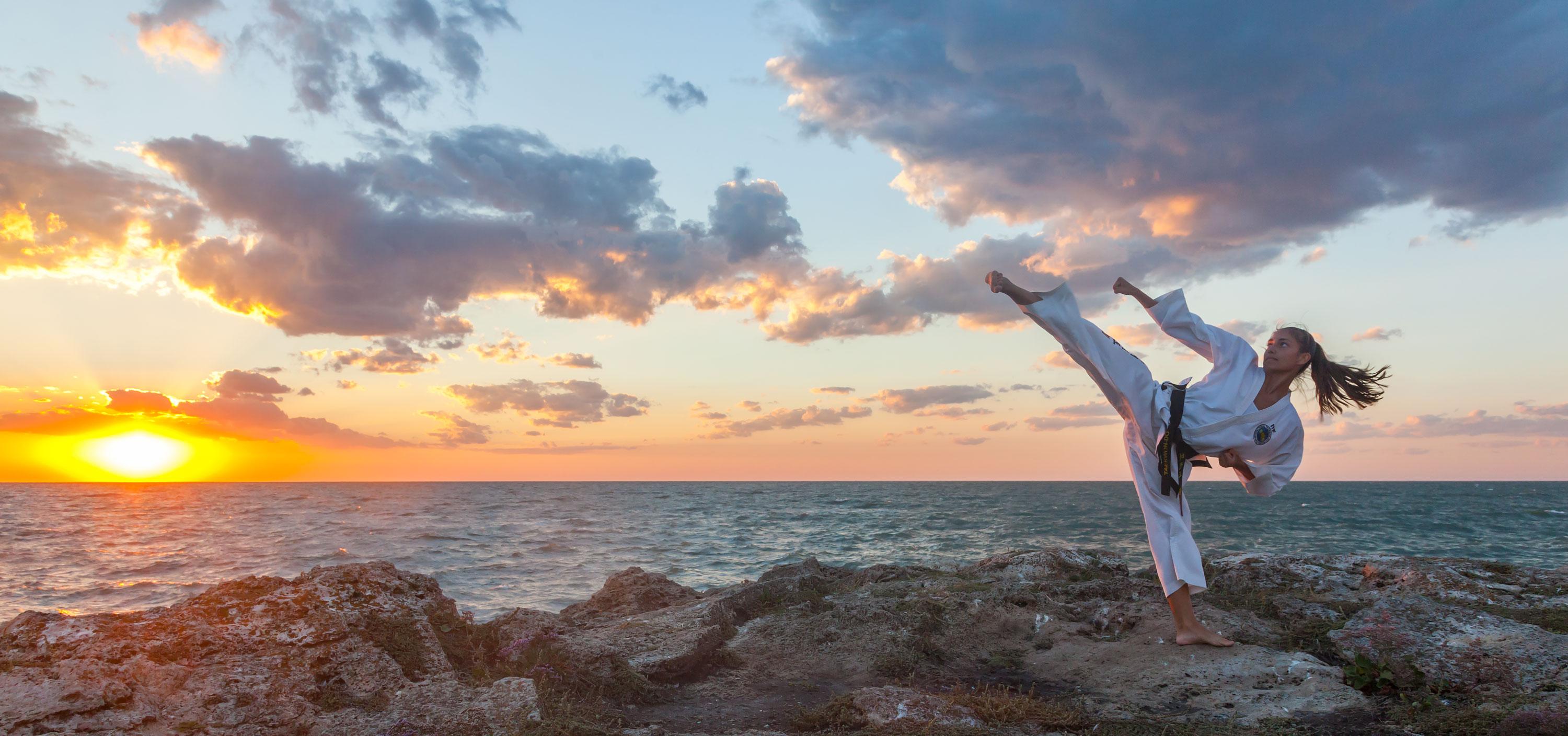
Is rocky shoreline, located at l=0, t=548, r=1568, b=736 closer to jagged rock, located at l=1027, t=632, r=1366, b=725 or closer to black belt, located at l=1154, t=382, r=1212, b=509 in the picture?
jagged rock, located at l=1027, t=632, r=1366, b=725

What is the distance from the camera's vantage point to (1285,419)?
508 centimetres

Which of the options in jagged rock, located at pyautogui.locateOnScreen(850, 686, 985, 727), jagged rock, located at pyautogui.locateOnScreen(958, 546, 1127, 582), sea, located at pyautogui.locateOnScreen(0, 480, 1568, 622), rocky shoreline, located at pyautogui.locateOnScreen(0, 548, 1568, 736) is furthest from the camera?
sea, located at pyautogui.locateOnScreen(0, 480, 1568, 622)

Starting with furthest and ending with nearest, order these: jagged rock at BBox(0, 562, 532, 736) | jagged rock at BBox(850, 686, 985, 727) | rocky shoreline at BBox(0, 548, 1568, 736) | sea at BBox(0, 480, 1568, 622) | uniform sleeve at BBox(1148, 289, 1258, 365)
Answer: sea at BBox(0, 480, 1568, 622) → uniform sleeve at BBox(1148, 289, 1258, 365) → jagged rock at BBox(850, 686, 985, 727) → rocky shoreline at BBox(0, 548, 1568, 736) → jagged rock at BBox(0, 562, 532, 736)

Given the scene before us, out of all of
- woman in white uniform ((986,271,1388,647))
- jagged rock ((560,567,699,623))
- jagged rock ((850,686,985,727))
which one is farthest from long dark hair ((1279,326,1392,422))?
jagged rock ((560,567,699,623))

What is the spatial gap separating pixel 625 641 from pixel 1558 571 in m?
9.02

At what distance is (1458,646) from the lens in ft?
15.0

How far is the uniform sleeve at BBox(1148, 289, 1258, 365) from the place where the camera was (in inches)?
Result: 207

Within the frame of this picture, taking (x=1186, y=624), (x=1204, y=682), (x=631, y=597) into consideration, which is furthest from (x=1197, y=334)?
(x=631, y=597)

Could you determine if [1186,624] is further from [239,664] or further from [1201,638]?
[239,664]

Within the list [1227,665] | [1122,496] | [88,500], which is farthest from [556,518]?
[88,500]

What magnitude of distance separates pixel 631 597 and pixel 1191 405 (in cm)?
540

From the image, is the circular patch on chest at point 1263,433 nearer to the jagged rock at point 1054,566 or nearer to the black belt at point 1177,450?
the black belt at point 1177,450

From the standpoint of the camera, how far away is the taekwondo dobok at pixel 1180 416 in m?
4.99

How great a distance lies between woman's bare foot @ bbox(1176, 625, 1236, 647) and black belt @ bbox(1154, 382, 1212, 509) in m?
0.89
